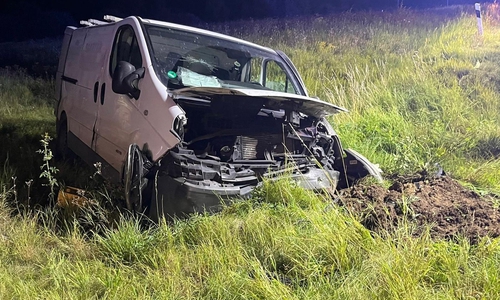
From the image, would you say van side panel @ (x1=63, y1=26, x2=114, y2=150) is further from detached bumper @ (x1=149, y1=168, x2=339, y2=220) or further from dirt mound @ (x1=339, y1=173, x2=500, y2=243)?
dirt mound @ (x1=339, y1=173, x2=500, y2=243)

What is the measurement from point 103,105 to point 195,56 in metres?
1.08

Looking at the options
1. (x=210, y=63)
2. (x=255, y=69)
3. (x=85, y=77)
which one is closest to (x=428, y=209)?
(x=210, y=63)

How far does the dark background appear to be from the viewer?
986cm

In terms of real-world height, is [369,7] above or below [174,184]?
above

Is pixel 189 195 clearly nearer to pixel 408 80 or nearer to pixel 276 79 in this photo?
pixel 276 79

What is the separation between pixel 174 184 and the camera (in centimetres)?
334

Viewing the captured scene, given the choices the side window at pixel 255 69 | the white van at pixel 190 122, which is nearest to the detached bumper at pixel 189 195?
the white van at pixel 190 122

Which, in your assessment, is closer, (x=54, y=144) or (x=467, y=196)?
(x=467, y=196)

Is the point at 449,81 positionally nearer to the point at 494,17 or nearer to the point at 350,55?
the point at 350,55

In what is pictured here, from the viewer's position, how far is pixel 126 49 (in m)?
4.50

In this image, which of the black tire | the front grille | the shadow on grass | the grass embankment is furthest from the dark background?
the front grille

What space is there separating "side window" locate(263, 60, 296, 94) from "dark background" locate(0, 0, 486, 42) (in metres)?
4.35

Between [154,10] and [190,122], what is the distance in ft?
22.2


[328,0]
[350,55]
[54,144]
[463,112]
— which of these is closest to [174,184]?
[54,144]
